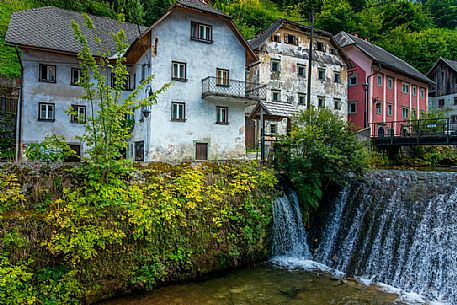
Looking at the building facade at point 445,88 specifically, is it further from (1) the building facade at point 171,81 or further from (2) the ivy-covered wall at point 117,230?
(2) the ivy-covered wall at point 117,230

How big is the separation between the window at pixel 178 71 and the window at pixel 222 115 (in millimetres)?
2977

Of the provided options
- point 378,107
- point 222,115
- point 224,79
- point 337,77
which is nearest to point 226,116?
point 222,115

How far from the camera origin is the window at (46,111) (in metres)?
20.3

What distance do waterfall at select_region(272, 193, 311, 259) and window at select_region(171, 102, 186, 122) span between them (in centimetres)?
943

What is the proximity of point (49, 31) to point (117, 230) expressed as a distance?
18.3 m

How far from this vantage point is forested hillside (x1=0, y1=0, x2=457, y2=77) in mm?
34656

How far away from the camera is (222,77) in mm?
20969

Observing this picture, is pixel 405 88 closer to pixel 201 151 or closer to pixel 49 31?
pixel 201 151

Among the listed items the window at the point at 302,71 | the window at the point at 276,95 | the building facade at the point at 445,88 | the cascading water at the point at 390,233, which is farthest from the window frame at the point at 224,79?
the building facade at the point at 445,88

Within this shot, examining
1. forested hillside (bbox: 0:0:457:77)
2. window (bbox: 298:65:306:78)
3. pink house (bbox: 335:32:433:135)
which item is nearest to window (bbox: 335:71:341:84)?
pink house (bbox: 335:32:433:135)

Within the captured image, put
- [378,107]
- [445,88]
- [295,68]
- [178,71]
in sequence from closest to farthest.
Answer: [178,71], [295,68], [378,107], [445,88]

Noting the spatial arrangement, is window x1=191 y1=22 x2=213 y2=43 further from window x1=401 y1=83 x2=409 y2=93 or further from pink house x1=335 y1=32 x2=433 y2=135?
window x1=401 y1=83 x2=409 y2=93

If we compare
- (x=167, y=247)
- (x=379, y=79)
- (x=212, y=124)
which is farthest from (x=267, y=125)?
(x=167, y=247)

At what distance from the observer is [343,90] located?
34.7 metres
